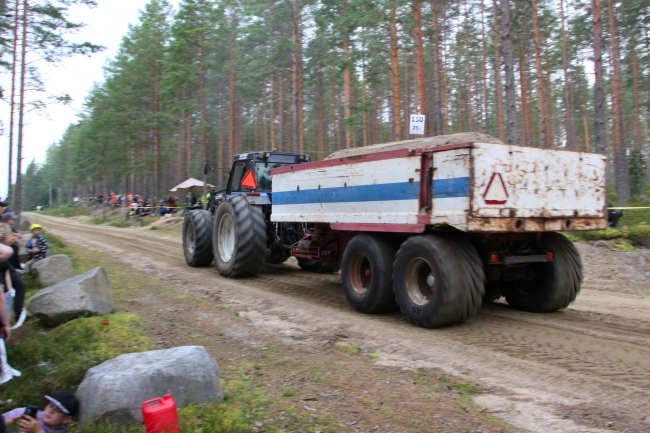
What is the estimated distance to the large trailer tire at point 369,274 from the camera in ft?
22.0

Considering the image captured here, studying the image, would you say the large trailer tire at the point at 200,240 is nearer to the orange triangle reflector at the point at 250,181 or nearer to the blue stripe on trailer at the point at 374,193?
the orange triangle reflector at the point at 250,181

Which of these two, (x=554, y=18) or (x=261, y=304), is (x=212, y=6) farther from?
(x=261, y=304)

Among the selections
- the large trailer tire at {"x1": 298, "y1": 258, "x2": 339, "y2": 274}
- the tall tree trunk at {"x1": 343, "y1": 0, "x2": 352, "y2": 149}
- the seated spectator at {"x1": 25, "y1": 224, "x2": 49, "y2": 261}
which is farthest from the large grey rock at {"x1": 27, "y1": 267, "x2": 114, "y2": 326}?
the tall tree trunk at {"x1": 343, "y1": 0, "x2": 352, "y2": 149}

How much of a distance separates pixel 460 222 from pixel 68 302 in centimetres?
460

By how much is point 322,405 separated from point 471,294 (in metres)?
2.77

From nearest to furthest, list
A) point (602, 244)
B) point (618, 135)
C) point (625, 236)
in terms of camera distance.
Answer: point (602, 244) → point (625, 236) → point (618, 135)

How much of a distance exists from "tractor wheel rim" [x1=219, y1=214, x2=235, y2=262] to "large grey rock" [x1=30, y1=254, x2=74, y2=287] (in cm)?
308

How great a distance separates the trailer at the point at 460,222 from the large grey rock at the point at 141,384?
3079 millimetres

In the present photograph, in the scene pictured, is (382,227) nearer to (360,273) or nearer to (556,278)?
(360,273)

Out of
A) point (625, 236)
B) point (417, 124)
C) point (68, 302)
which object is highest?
point (417, 124)

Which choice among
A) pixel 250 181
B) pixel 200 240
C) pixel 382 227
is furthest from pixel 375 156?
pixel 200 240

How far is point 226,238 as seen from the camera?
10719mm

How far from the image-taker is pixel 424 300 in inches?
246

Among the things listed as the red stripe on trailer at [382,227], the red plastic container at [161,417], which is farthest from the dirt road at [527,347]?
Result: the red plastic container at [161,417]
